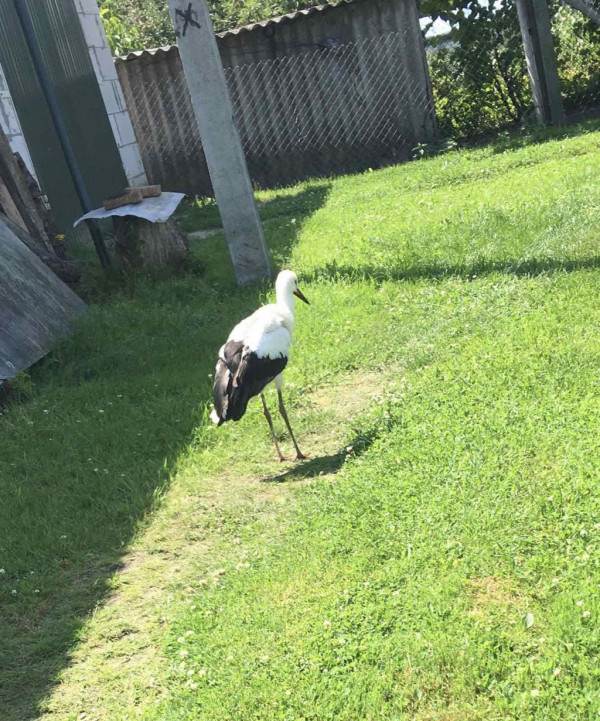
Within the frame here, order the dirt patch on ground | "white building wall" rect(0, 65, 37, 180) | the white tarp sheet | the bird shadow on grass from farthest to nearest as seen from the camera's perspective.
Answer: "white building wall" rect(0, 65, 37, 180) < the white tarp sheet < the bird shadow on grass < the dirt patch on ground

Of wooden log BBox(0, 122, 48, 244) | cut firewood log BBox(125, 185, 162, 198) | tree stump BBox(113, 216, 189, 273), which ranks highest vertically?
wooden log BBox(0, 122, 48, 244)

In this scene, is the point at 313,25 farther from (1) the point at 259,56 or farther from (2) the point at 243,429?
(2) the point at 243,429

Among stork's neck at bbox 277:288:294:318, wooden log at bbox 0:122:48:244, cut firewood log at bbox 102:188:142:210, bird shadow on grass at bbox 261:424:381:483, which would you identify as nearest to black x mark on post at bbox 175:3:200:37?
cut firewood log at bbox 102:188:142:210

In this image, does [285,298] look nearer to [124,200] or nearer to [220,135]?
[220,135]

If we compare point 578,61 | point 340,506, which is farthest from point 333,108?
point 340,506

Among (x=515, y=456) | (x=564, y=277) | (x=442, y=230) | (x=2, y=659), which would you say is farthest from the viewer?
(x=442, y=230)

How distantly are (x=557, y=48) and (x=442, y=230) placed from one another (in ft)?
21.7

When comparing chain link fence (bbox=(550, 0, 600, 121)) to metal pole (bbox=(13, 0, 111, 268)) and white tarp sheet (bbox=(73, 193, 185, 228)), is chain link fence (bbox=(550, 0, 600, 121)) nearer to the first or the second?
white tarp sheet (bbox=(73, 193, 185, 228))

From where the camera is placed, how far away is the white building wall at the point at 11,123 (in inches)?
400

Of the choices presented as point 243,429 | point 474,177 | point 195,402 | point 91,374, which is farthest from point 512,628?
point 474,177

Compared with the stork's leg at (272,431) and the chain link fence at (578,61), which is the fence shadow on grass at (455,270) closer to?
the stork's leg at (272,431)

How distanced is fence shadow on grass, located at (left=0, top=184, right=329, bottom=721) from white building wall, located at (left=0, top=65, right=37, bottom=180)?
2771 millimetres

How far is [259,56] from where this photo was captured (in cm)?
1371

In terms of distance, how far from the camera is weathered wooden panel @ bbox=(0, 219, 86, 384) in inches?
269
